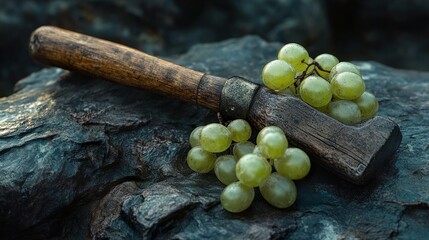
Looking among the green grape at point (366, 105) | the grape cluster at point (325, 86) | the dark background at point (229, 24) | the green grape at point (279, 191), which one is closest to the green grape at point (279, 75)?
the grape cluster at point (325, 86)

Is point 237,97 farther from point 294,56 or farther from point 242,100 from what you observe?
point 294,56

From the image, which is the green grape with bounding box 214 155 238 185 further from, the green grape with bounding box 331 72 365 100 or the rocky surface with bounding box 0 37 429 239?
the green grape with bounding box 331 72 365 100

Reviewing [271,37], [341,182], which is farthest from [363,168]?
[271,37]

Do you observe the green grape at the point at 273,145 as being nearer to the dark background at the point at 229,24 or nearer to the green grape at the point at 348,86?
the green grape at the point at 348,86

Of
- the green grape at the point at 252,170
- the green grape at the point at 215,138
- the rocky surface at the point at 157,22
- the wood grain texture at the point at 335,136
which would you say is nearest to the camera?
the green grape at the point at 252,170

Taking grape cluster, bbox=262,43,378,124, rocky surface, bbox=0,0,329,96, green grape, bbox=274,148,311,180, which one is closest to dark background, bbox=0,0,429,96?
rocky surface, bbox=0,0,329,96

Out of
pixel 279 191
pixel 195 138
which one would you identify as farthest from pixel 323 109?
pixel 195 138

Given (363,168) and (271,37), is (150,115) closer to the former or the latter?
(363,168)
